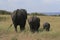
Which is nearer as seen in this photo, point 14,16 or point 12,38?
point 12,38

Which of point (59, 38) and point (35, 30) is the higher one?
point (59, 38)

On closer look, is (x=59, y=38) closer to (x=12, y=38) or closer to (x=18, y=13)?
(x=12, y=38)

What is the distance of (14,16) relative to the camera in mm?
18234

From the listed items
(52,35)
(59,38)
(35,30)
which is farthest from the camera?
(35,30)

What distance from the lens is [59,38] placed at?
13.4 m

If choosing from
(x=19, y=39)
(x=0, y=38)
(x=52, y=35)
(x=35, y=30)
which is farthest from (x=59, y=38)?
(x=35, y=30)

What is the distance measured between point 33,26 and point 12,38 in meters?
4.56

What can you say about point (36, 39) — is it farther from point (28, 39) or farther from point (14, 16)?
point (14, 16)

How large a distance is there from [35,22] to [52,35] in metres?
3.97

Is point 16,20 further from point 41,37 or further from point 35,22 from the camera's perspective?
point 41,37

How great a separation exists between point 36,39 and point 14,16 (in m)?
5.05

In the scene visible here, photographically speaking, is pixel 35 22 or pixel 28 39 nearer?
pixel 28 39

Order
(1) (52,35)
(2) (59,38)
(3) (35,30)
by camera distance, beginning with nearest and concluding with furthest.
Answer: (2) (59,38) < (1) (52,35) < (3) (35,30)

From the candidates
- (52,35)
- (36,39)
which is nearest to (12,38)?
(36,39)
